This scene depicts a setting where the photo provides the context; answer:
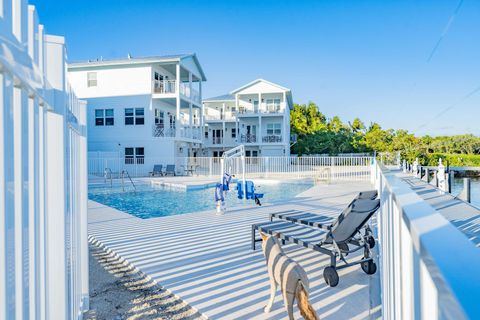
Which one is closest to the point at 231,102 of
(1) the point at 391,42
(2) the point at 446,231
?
(1) the point at 391,42

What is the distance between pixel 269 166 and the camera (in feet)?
75.0

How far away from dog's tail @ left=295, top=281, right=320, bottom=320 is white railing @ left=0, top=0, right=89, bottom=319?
5.19 feet

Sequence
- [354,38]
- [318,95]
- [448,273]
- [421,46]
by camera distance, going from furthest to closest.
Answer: [318,95] < [354,38] < [421,46] < [448,273]

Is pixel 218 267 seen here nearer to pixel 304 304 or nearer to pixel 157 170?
pixel 304 304

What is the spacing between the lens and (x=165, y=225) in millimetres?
6723

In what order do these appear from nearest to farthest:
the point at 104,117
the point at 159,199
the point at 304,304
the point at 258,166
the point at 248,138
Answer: the point at 304,304
the point at 159,199
the point at 258,166
the point at 104,117
the point at 248,138

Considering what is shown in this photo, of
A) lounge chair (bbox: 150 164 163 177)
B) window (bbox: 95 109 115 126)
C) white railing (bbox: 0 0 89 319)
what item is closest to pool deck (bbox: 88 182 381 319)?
white railing (bbox: 0 0 89 319)

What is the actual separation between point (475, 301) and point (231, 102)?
35571mm

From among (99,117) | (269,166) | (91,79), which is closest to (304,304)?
(269,166)

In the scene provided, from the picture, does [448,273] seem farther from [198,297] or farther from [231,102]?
[231,102]

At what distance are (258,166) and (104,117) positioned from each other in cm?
1222

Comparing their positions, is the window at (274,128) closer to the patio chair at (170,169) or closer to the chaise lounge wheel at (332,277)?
the patio chair at (170,169)

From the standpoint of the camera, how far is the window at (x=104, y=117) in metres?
25.0

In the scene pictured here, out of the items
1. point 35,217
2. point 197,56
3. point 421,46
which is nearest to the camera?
point 35,217
